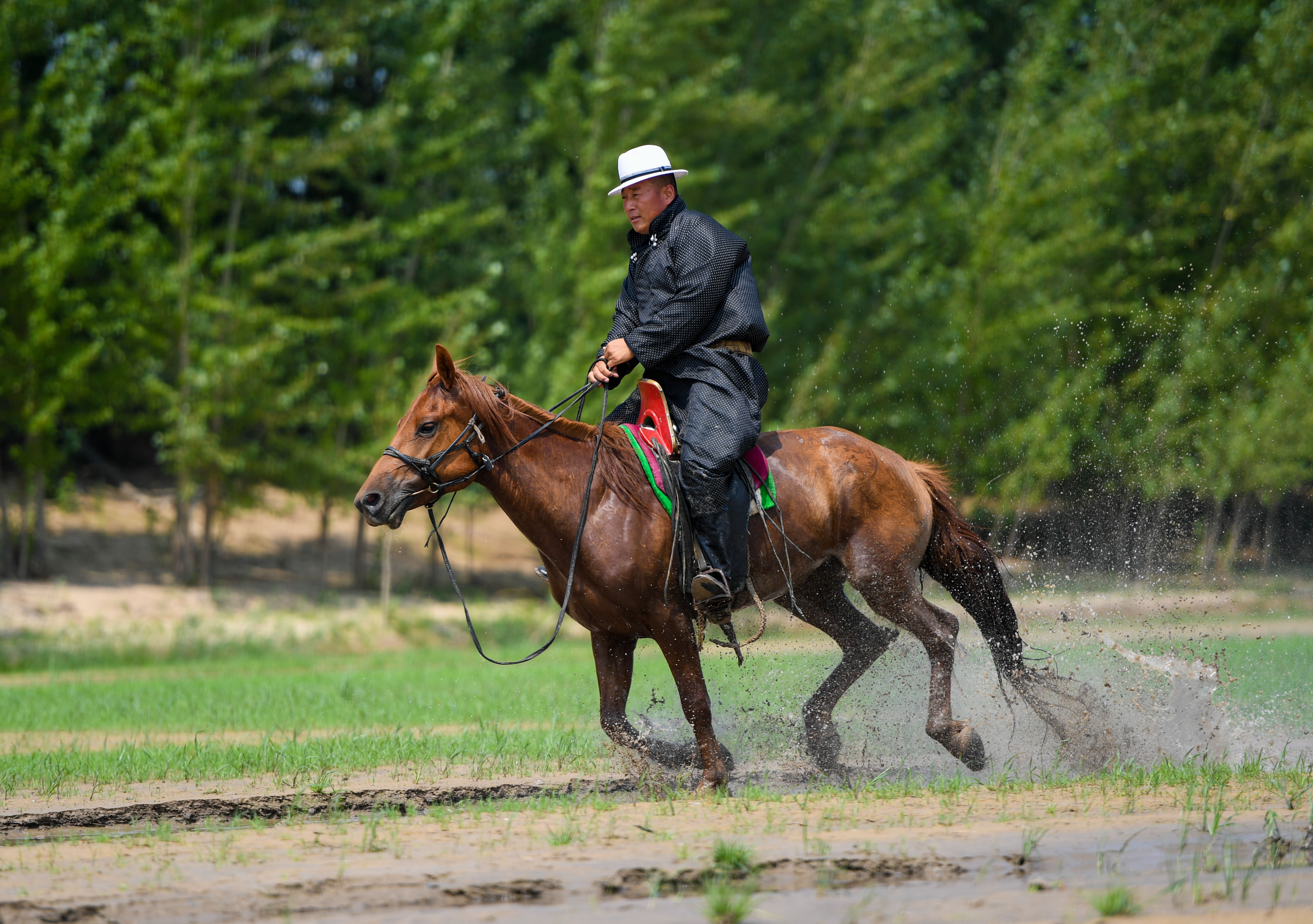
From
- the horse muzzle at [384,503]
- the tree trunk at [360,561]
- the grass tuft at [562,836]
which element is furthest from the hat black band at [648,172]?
the tree trunk at [360,561]

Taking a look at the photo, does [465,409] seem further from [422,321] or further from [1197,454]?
[1197,454]

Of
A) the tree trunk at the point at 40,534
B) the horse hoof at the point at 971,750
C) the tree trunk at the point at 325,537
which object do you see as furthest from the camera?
the tree trunk at the point at 325,537

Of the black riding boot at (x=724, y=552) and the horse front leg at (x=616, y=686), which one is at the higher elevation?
the black riding boot at (x=724, y=552)

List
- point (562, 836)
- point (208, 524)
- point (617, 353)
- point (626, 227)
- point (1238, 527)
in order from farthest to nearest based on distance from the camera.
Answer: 1. point (1238, 527)
2. point (626, 227)
3. point (208, 524)
4. point (617, 353)
5. point (562, 836)

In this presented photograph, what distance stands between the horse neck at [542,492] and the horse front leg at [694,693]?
29.6 inches

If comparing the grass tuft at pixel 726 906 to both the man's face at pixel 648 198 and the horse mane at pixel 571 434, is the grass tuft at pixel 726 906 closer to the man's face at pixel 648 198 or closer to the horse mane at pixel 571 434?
the horse mane at pixel 571 434

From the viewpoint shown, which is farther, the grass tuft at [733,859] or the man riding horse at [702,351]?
the man riding horse at [702,351]

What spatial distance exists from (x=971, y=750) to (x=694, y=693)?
1.73 m

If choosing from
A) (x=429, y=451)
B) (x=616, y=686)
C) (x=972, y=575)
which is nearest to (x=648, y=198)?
(x=429, y=451)

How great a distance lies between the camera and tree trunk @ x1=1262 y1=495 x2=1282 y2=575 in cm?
2589

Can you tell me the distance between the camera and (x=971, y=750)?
23.3ft

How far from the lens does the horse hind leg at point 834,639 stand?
773 centimetres

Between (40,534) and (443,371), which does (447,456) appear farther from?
(40,534)

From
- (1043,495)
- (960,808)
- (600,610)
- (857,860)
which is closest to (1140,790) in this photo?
(960,808)
